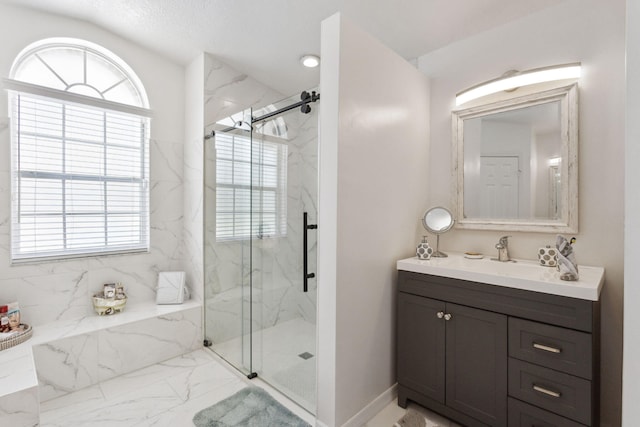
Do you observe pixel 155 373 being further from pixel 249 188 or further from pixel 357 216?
pixel 357 216

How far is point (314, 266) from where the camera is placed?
1.83 metres

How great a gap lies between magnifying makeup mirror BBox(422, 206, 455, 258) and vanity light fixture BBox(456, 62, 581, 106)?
806 millimetres

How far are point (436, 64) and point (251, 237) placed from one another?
6.43 ft

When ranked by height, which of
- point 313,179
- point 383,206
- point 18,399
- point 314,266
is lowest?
point 18,399

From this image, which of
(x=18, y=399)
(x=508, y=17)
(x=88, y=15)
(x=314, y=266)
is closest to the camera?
(x=18, y=399)

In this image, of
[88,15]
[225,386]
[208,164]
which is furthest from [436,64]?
[225,386]

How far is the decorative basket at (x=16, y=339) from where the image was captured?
187cm

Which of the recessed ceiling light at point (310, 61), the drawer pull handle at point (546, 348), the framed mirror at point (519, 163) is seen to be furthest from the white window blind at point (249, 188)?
the drawer pull handle at point (546, 348)

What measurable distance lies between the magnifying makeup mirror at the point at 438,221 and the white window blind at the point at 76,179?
7.97ft

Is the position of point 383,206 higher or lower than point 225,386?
higher

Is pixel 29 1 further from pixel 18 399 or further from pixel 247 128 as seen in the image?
pixel 18 399

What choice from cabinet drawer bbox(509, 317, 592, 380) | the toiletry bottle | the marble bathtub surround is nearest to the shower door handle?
cabinet drawer bbox(509, 317, 592, 380)

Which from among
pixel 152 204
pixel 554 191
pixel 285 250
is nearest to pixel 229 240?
pixel 285 250

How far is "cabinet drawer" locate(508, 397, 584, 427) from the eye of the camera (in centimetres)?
138
